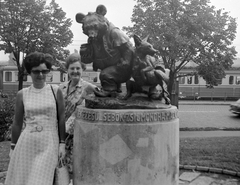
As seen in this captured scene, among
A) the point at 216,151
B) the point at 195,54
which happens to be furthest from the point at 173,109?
the point at 195,54

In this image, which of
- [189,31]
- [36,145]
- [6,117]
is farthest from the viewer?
[189,31]

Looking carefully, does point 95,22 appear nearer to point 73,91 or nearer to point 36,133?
point 73,91

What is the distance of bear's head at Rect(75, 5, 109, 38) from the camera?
3.27m

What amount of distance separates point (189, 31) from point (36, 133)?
1049 centimetres

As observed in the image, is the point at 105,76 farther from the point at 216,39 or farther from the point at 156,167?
the point at 216,39

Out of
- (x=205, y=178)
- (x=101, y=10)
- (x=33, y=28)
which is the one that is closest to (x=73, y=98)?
(x=101, y=10)

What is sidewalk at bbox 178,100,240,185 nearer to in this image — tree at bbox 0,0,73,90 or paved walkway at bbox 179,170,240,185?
paved walkway at bbox 179,170,240,185

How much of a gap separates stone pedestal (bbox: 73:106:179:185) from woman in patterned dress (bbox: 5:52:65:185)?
1.27 ft

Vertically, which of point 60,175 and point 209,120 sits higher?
point 60,175

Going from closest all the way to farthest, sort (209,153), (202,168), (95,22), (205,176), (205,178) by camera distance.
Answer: (95,22) → (205,178) → (205,176) → (202,168) → (209,153)

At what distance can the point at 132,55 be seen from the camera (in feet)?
11.4

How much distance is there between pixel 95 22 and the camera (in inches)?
129

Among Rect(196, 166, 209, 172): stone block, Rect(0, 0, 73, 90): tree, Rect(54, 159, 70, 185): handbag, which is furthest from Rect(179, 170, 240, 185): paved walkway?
Rect(0, 0, 73, 90): tree

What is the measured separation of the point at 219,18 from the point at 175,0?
2127 mm
